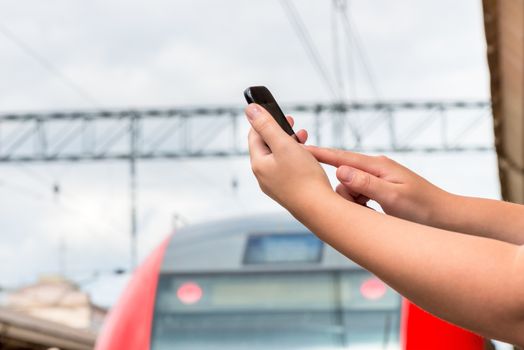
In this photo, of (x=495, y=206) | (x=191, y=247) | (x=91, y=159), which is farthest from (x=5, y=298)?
(x=495, y=206)

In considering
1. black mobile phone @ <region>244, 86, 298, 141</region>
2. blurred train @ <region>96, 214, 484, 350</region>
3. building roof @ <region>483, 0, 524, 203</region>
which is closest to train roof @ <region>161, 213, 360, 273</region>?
blurred train @ <region>96, 214, 484, 350</region>

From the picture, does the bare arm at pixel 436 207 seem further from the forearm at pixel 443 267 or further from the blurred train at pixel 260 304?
the blurred train at pixel 260 304

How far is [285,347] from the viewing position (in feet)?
18.8

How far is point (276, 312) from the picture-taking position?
231 inches

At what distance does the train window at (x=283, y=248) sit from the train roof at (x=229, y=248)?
0.02 meters

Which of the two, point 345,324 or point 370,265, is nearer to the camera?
point 370,265

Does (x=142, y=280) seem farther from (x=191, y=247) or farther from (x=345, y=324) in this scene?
(x=345, y=324)

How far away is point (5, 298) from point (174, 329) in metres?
53.9

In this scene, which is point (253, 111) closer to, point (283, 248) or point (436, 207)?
point (436, 207)

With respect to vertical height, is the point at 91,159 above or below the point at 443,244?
above

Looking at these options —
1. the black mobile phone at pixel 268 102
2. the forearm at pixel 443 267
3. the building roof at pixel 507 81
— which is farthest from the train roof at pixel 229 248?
the forearm at pixel 443 267

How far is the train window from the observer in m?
6.11

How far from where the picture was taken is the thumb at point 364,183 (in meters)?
1.39

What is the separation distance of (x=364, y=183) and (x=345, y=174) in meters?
0.03
